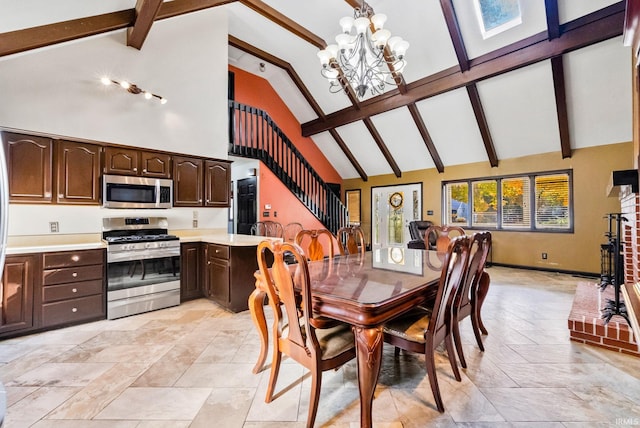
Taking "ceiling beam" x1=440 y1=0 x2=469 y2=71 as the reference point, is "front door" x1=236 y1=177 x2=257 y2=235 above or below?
below

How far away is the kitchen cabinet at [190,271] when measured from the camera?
3.84m

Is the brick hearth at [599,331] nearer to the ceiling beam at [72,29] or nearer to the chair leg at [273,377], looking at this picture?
the chair leg at [273,377]

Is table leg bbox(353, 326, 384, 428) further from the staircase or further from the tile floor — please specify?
the staircase

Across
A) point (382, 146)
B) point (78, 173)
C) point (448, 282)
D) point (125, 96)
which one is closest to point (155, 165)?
point (78, 173)

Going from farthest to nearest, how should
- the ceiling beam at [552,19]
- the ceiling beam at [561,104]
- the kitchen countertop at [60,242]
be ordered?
the ceiling beam at [561,104] → the ceiling beam at [552,19] → the kitchen countertop at [60,242]

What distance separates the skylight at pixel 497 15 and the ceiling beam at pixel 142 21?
14.6 ft

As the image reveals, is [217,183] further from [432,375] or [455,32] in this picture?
[455,32]

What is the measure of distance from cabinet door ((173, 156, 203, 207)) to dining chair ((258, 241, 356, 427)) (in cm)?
277

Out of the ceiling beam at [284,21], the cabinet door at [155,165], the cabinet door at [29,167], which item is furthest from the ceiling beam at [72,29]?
the cabinet door at [155,165]

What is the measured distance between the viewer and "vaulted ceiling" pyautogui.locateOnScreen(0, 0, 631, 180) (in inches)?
141

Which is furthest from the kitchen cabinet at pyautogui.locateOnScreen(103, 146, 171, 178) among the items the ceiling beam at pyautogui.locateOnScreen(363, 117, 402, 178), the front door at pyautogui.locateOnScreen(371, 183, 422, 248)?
the front door at pyautogui.locateOnScreen(371, 183, 422, 248)

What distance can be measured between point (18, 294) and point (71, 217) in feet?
3.32

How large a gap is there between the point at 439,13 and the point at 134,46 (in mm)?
4551

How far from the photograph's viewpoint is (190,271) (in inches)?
153
